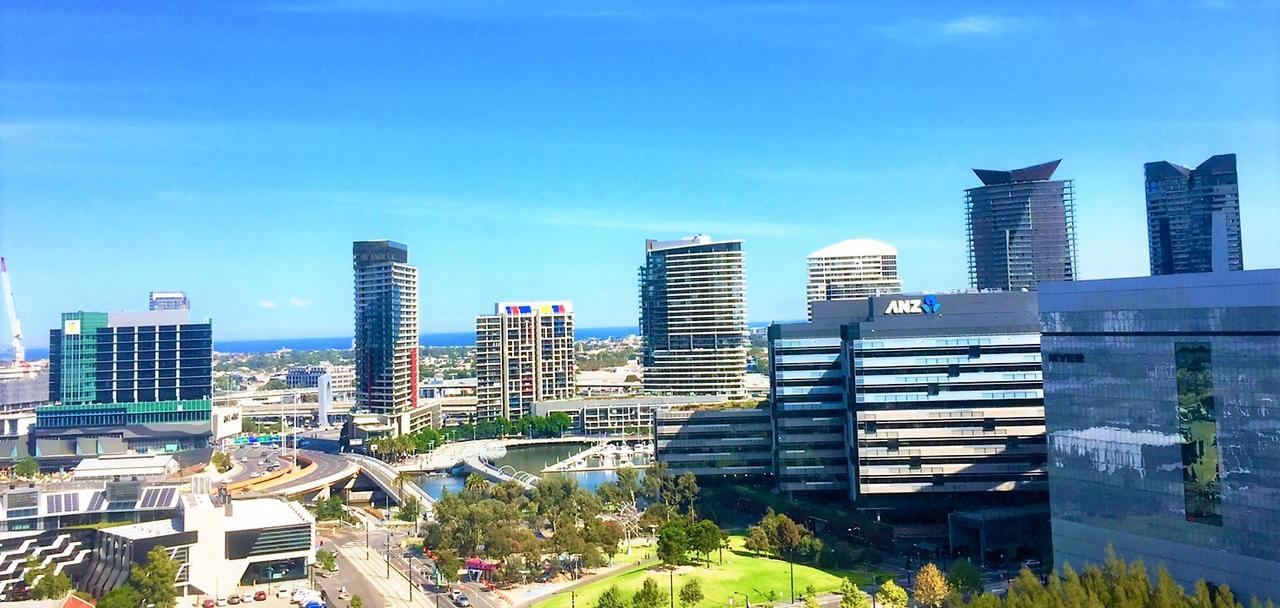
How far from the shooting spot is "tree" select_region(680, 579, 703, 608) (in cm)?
4853

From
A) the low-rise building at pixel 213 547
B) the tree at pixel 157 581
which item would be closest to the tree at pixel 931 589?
the low-rise building at pixel 213 547

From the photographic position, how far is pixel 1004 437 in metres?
64.8

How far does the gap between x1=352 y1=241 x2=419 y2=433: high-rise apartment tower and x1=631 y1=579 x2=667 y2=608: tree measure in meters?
101

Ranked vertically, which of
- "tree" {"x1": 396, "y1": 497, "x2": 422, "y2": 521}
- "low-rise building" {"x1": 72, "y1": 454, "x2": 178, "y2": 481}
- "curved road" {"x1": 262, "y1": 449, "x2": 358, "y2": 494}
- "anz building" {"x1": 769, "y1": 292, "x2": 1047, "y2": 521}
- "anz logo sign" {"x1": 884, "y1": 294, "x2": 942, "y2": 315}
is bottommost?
"tree" {"x1": 396, "y1": 497, "x2": 422, "y2": 521}

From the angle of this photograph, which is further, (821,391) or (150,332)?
(150,332)

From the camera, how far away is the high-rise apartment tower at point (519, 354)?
520 ft

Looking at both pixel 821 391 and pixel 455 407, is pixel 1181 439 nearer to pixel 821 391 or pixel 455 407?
pixel 821 391

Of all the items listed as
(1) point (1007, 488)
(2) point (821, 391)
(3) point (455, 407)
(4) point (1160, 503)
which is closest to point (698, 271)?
(3) point (455, 407)

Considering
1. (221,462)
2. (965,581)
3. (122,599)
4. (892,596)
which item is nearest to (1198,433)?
(965,581)

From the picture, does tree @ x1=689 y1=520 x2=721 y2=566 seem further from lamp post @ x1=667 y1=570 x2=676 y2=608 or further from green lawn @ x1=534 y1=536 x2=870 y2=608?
lamp post @ x1=667 y1=570 x2=676 y2=608

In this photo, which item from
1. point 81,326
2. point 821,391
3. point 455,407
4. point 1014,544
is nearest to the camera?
point 1014,544

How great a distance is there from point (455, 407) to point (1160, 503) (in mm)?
144708

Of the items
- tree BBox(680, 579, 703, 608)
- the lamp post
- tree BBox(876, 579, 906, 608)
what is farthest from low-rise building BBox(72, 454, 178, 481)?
tree BBox(876, 579, 906, 608)

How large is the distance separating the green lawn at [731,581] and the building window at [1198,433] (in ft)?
65.7
